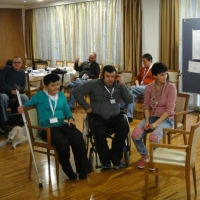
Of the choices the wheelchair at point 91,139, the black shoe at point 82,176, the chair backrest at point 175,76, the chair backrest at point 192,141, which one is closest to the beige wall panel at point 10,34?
the chair backrest at point 175,76

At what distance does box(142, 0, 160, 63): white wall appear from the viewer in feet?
22.8

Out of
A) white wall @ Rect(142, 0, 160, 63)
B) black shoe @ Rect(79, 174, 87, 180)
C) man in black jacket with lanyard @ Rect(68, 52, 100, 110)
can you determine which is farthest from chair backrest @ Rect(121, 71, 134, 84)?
black shoe @ Rect(79, 174, 87, 180)

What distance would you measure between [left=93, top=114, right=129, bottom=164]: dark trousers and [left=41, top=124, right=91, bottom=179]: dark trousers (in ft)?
0.68

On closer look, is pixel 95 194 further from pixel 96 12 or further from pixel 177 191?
pixel 96 12

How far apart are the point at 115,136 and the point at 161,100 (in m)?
0.64

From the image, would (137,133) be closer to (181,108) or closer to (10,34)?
(181,108)

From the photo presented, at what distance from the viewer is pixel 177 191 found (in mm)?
3268

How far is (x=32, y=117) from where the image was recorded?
12.0ft

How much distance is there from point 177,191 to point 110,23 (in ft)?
18.2

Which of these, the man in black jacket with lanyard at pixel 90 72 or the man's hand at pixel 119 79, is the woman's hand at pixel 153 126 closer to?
the man's hand at pixel 119 79

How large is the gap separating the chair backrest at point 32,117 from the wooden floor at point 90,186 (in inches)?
19.3

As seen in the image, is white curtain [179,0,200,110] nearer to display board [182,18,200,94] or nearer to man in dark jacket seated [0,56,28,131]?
display board [182,18,200,94]

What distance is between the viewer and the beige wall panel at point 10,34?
10867 millimetres

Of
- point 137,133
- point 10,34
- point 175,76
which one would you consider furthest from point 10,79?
point 10,34
